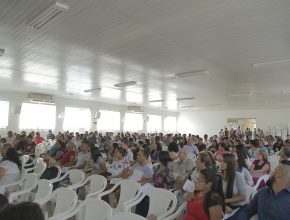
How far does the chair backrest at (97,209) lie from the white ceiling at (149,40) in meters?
2.34

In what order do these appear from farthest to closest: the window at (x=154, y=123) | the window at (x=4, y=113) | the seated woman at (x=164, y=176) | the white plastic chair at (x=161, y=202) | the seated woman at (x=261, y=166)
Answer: the window at (x=154, y=123) → the window at (x=4, y=113) → the seated woman at (x=261, y=166) → the seated woman at (x=164, y=176) → the white plastic chair at (x=161, y=202)

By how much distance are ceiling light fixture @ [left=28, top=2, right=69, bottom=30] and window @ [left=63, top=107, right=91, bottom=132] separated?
10438 mm

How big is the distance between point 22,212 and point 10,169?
3.43 m

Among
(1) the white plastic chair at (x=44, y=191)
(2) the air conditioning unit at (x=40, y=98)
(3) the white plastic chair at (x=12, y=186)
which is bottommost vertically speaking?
(3) the white plastic chair at (x=12, y=186)

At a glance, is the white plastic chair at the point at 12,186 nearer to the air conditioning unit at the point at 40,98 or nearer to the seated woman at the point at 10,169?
the seated woman at the point at 10,169

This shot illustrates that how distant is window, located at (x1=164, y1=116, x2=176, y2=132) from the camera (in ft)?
67.2

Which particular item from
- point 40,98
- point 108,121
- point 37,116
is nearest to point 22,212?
point 40,98

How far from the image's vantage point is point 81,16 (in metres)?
3.49

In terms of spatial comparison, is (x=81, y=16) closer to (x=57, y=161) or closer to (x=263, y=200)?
(x=263, y=200)

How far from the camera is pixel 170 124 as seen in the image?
2098cm

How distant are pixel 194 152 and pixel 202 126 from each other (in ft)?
44.1

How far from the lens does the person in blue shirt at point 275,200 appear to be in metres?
2.00

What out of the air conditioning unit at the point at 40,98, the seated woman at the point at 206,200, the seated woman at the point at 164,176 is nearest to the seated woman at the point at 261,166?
the seated woman at the point at 164,176

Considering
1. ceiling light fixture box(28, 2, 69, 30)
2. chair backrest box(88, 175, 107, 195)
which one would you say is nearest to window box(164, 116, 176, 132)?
chair backrest box(88, 175, 107, 195)
